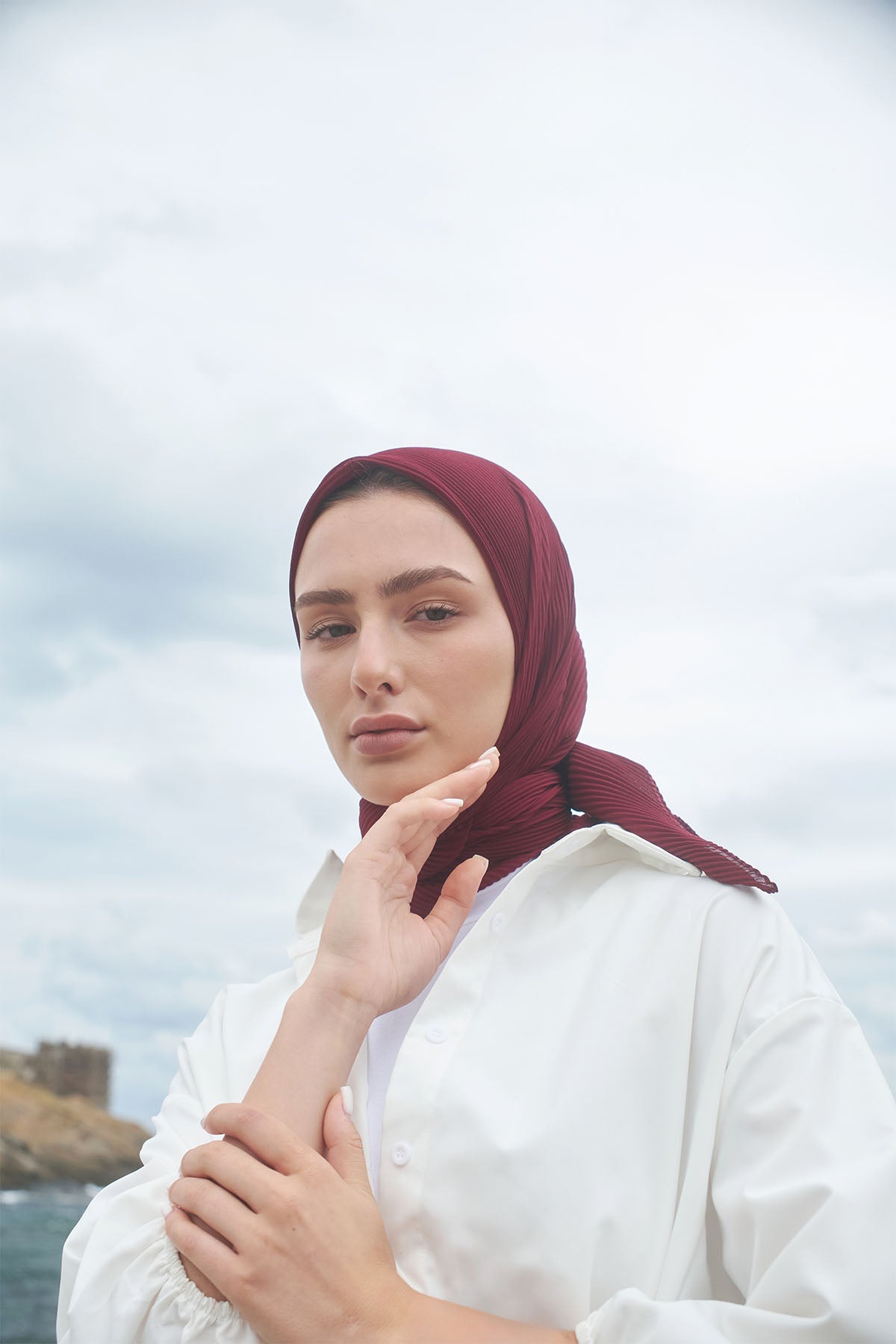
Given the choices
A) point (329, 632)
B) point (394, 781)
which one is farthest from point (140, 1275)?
point (329, 632)

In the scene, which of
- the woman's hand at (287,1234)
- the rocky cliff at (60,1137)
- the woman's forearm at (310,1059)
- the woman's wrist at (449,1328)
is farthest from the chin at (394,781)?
the rocky cliff at (60,1137)

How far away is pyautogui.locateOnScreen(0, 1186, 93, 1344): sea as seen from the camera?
1031 inches

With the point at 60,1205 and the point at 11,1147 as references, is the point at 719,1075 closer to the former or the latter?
the point at 11,1147

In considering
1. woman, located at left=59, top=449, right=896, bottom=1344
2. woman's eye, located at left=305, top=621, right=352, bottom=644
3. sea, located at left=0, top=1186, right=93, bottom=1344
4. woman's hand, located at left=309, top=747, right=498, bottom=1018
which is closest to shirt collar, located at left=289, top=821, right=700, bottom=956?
woman, located at left=59, top=449, right=896, bottom=1344

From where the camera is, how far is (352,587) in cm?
192

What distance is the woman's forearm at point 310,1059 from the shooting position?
1.57 metres

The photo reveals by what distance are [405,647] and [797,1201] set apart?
964mm

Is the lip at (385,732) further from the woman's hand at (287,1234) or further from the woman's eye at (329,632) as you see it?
the woman's hand at (287,1234)

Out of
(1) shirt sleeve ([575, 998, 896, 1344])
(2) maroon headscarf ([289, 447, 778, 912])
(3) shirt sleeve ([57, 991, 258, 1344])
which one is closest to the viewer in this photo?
(1) shirt sleeve ([575, 998, 896, 1344])

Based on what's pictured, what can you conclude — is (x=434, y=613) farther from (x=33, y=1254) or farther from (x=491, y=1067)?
(x=33, y=1254)

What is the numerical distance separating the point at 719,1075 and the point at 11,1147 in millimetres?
37492

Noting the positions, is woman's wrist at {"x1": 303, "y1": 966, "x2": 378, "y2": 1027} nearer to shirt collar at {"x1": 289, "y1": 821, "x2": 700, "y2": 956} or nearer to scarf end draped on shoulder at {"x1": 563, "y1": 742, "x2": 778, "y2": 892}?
shirt collar at {"x1": 289, "y1": 821, "x2": 700, "y2": 956}

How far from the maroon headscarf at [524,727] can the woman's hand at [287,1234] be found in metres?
0.57

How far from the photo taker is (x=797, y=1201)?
1400 mm
